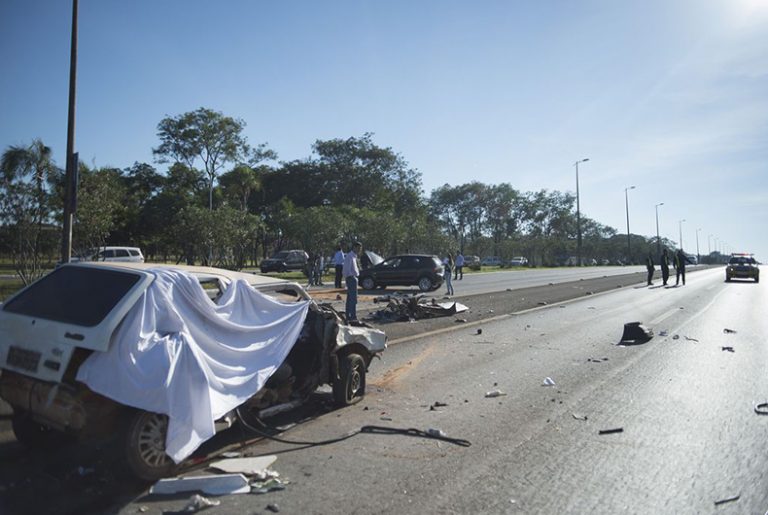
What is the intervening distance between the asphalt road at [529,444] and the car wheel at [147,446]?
0.16 meters

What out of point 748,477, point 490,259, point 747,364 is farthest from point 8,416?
point 490,259

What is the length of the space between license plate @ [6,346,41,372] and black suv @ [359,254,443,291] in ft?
70.1

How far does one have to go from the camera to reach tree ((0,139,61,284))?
1724cm

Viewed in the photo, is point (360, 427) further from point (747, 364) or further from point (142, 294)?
point (747, 364)

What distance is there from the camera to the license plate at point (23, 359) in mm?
4031

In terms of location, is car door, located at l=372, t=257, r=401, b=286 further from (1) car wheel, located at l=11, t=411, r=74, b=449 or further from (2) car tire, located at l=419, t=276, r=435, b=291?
(1) car wheel, located at l=11, t=411, r=74, b=449

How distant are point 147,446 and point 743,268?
42655 millimetres

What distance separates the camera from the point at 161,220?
45938mm

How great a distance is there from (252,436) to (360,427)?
102 cm

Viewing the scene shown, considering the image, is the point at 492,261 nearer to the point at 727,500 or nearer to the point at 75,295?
the point at 727,500

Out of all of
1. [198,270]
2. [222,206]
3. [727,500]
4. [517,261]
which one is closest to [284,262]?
[222,206]

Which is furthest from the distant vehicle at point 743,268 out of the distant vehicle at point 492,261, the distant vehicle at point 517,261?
the distant vehicle at point 492,261

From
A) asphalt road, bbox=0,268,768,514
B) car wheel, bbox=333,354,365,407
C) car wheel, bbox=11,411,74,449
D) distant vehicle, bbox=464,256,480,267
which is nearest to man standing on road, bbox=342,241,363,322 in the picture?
asphalt road, bbox=0,268,768,514

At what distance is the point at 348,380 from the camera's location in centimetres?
593
